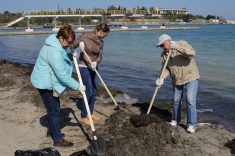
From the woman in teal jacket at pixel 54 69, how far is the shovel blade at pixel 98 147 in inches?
32.8

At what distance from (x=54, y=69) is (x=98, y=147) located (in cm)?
135

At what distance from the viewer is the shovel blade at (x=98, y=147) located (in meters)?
4.59

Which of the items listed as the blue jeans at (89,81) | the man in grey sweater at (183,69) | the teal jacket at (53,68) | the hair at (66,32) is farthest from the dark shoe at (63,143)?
the man in grey sweater at (183,69)

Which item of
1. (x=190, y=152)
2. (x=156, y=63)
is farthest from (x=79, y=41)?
(x=156, y=63)

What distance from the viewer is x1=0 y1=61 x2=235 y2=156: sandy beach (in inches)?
190

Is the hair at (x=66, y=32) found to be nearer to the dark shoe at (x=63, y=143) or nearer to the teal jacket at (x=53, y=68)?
the teal jacket at (x=53, y=68)

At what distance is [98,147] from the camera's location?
4.64 m

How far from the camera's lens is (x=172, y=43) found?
→ 5250 millimetres

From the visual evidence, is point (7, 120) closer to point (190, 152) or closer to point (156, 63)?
point (190, 152)

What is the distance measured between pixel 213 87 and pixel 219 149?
6.28 meters

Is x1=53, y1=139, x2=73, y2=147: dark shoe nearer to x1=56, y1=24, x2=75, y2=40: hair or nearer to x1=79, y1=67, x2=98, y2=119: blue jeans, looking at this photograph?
x1=79, y1=67, x2=98, y2=119: blue jeans

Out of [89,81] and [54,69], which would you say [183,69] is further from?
[54,69]

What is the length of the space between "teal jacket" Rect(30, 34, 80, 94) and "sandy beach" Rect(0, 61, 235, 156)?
42.4 inches

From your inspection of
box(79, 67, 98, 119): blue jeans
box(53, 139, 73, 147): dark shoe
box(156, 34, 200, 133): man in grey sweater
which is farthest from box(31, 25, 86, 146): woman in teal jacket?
box(156, 34, 200, 133): man in grey sweater
